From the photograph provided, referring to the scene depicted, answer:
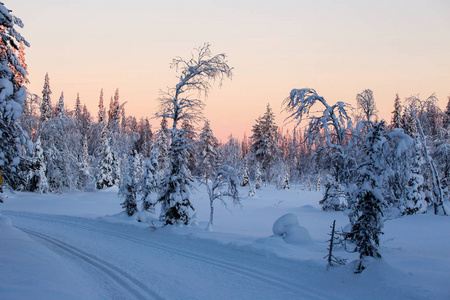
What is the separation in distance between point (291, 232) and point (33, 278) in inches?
419

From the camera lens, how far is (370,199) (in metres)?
8.85

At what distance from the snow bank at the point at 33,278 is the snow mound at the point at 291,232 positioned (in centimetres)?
888

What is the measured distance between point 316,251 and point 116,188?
42.4 meters

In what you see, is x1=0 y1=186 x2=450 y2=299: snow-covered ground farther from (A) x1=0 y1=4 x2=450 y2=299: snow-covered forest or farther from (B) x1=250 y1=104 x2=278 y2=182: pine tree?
(B) x1=250 y1=104 x2=278 y2=182: pine tree

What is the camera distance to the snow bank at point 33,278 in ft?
19.1

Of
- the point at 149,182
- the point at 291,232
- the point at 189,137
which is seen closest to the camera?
the point at 291,232

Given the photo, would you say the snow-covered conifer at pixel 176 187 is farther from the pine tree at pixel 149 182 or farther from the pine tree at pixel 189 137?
the pine tree at pixel 149 182

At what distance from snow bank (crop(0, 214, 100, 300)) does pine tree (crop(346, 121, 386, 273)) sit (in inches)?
290

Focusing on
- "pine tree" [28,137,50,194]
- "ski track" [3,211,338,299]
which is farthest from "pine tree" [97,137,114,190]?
"ski track" [3,211,338,299]

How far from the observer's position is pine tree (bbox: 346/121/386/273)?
8.80m

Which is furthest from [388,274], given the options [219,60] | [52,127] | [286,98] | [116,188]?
[116,188]

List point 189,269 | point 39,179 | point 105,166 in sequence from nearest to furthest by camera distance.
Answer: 1. point 189,269
2. point 39,179
3. point 105,166

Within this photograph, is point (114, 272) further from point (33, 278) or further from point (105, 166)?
point (105, 166)

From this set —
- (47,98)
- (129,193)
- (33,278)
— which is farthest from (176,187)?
(47,98)
